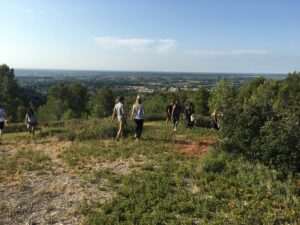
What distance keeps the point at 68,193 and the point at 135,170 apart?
2.24 m

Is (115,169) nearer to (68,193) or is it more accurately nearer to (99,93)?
(68,193)

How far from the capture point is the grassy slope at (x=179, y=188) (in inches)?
298

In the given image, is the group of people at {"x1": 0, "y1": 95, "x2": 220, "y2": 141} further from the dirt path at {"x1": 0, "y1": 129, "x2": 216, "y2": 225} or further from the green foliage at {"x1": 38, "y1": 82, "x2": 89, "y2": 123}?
the green foliage at {"x1": 38, "y1": 82, "x2": 89, "y2": 123}

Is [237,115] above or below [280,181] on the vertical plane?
above

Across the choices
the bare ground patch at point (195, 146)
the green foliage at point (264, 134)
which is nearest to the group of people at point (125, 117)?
the bare ground patch at point (195, 146)

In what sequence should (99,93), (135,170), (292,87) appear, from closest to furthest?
(135,170), (292,87), (99,93)

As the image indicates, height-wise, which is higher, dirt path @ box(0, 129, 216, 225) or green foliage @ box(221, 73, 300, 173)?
green foliage @ box(221, 73, 300, 173)

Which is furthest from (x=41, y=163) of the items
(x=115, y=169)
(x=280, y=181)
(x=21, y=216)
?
(x=280, y=181)

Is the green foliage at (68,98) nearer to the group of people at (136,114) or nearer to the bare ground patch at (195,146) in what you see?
the group of people at (136,114)

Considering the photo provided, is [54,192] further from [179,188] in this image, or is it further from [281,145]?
[281,145]

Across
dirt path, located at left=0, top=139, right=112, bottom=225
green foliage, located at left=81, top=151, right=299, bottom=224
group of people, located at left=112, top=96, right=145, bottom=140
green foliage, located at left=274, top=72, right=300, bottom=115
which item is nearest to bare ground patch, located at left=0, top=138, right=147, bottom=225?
dirt path, located at left=0, top=139, right=112, bottom=225

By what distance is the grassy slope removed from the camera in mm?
7570

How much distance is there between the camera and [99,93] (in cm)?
8056

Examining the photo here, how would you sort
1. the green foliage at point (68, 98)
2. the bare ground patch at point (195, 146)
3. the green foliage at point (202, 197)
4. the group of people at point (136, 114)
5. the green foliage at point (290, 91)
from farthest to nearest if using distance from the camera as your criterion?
the green foliage at point (68, 98), the green foliage at point (290, 91), the group of people at point (136, 114), the bare ground patch at point (195, 146), the green foliage at point (202, 197)
